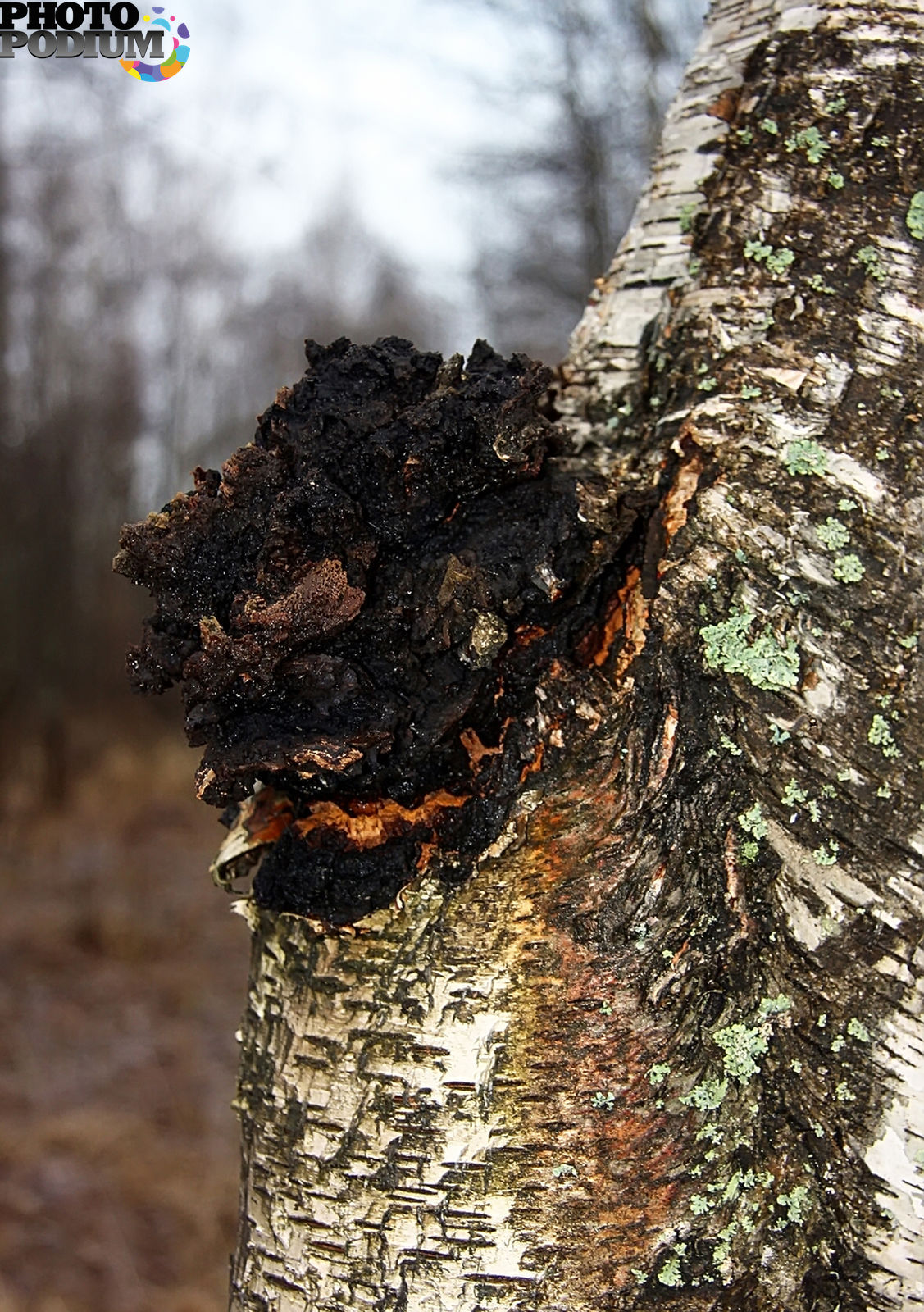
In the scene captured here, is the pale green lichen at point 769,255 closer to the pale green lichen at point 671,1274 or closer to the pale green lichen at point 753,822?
the pale green lichen at point 753,822

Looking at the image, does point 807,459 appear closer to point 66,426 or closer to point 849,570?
point 849,570

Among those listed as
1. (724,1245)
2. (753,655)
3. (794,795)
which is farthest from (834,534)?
(724,1245)

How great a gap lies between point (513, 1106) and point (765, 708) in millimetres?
468

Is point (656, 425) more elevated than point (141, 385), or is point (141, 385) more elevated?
point (141, 385)

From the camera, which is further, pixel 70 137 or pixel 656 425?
pixel 70 137

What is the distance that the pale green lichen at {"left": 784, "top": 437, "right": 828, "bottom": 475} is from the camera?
106cm

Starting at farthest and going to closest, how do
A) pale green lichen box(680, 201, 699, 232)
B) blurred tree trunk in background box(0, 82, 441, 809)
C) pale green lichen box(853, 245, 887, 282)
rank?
1. blurred tree trunk in background box(0, 82, 441, 809)
2. pale green lichen box(680, 201, 699, 232)
3. pale green lichen box(853, 245, 887, 282)

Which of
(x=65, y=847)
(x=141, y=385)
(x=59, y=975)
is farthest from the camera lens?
(x=141, y=385)

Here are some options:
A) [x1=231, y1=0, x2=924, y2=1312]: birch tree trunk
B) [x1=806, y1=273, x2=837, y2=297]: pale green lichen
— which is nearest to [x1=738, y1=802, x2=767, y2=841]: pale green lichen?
[x1=231, y1=0, x2=924, y2=1312]: birch tree trunk

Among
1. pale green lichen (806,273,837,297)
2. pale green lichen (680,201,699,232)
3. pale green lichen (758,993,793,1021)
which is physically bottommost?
pale green lichen (758,993,793,1021)

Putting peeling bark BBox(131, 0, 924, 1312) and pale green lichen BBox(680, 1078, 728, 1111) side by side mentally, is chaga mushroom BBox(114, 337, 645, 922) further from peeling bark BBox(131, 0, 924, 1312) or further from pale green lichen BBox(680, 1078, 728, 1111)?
pale green lichen BBox(680, 1078, 728, 1111)

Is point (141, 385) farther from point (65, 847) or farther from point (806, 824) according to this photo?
point (806, 824)

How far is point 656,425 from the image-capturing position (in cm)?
120

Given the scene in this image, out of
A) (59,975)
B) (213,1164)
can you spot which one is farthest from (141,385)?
(213,1164)
